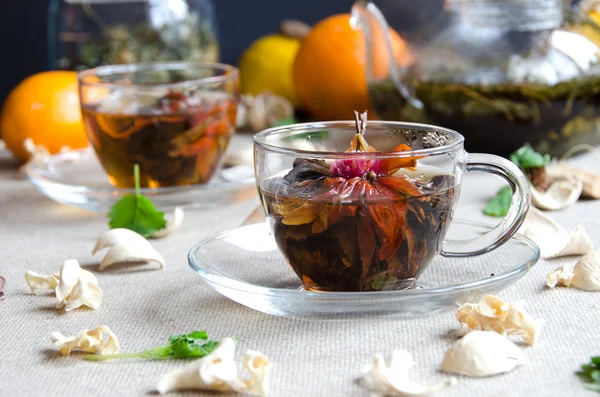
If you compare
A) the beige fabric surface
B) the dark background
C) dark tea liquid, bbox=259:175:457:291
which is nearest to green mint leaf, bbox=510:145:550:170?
the beige fabric surface

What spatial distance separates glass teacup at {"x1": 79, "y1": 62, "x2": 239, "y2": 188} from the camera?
0.99 m

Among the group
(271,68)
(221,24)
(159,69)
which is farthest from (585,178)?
(221,24)

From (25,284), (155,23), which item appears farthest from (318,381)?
(155,23)

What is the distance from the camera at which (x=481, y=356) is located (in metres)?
0.52

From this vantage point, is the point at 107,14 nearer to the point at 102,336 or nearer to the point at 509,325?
the point at 102,336

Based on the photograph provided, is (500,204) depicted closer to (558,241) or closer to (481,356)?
(558,241)

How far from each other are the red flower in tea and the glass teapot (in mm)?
484

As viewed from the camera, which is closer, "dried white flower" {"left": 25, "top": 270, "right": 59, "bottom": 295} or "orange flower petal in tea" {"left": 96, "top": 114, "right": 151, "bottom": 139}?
"dried white flower" {"left": 25, "top": 270, "right": 59, "bottom": 295}

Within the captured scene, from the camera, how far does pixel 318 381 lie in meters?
0.52

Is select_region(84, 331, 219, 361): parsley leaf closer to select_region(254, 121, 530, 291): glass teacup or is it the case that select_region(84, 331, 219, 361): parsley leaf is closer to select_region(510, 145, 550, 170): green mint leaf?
select_region(254, 121, 530, 291): glass teacup

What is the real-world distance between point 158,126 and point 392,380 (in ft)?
1.91

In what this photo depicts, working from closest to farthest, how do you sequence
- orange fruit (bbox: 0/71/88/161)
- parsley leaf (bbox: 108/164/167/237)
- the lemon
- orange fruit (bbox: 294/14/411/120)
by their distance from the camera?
parsley leaf (bbox: 108/164/167/237)
orange fruit (bbox: 0/71/88/161)
orange fruit (bbox: 294/14/411/120)
the lemon

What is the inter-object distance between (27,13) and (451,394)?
2009 millimetres

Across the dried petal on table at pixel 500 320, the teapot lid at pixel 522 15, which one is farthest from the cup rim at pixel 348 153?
the teapot lid at pixel 522 15
